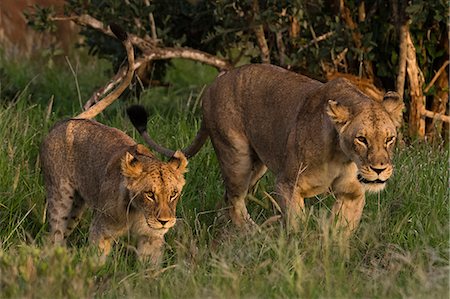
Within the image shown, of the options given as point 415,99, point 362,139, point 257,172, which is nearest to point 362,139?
point 362,139

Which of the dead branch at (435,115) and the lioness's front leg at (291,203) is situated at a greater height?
the lioness's front leg at (291,203)

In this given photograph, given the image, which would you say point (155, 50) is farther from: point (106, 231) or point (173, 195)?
point (173, 195)

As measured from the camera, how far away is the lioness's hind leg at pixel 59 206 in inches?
240

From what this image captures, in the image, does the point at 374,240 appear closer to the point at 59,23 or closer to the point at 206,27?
the point at 206,27

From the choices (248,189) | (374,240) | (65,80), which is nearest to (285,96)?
(248,189)

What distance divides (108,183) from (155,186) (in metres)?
0.48

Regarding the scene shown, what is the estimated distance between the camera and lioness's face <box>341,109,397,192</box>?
5184 mm

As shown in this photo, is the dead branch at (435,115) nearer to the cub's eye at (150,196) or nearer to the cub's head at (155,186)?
the cub's head at (155,186)

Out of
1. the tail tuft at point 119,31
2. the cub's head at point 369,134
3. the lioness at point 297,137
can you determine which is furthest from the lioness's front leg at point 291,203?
the tail tuft at point 119,31

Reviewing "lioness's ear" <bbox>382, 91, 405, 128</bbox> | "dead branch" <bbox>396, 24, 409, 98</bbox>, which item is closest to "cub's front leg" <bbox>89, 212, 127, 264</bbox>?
"lioness's ear" <bbox>382, 91, 405, 128</bbox>

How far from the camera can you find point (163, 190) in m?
5.29

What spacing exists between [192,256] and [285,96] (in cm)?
125

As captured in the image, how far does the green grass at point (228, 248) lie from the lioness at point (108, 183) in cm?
10

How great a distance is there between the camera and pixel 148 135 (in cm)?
661
